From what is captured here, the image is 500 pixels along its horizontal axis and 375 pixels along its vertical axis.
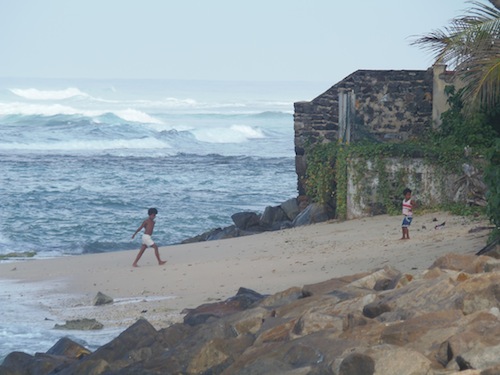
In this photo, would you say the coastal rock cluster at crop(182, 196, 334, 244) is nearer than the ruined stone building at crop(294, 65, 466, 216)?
Yes

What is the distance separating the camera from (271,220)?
21.2 meters

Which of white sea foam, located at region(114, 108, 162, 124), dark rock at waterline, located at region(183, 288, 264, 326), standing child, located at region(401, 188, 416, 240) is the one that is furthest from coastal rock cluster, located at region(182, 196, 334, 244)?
white sea foam, located at region(114, 108, 162, 124)

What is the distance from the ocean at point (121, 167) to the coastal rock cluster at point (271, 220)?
1.55 metres

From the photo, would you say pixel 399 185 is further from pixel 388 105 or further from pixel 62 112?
pixel 62 112

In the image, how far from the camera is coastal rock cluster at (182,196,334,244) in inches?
779

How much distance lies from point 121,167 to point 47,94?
158ft

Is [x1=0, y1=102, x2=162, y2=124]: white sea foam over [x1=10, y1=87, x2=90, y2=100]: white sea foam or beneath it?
beneath

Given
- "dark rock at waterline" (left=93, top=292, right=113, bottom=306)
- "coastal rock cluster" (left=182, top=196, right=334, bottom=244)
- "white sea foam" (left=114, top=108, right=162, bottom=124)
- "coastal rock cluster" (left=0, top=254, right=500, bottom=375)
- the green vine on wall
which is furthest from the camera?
"white sea foam" (left=114, top=108, right=162, bottom=124)

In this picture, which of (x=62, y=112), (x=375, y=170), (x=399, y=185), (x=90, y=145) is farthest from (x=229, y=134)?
(x=399, y=185)

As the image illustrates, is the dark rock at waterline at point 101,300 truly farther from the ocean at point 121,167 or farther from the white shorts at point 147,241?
the white shorts at point 147,241

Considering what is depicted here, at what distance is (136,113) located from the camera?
73688mm

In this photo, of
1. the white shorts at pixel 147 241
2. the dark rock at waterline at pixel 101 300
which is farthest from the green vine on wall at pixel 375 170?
the dark rock at waterline at pixel 101 300

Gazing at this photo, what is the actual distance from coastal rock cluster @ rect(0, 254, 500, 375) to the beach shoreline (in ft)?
5.19

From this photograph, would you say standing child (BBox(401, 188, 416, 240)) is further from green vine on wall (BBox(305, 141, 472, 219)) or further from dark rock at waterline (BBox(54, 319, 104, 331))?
dark rock at waterline (BBox(54, 319, 104, 331))
